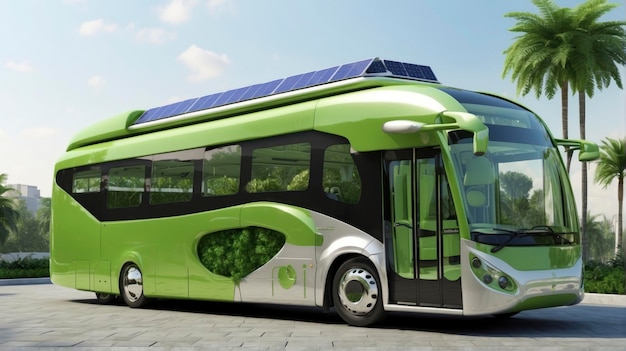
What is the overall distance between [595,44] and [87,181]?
2337 centimetres

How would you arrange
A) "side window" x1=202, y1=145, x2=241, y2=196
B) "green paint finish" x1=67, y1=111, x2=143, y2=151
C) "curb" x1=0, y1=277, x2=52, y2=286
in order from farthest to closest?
"curb" x1=0, y1=277, x2=52, y2=286
"green paint finish" x1=67, y1=111, x2=143, y2=151
"side window" x1=202, y1=145, x2=241, y2=196

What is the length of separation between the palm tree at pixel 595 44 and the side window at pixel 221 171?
22.5 meters

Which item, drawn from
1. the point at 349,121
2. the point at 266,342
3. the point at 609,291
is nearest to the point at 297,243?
the point at 349,121

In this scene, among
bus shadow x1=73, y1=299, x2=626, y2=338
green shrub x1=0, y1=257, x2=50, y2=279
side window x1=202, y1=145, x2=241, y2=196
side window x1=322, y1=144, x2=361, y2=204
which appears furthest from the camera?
green shrub x1=0, y1=257, x2=50, y2=279

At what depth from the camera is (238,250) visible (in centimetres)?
1494

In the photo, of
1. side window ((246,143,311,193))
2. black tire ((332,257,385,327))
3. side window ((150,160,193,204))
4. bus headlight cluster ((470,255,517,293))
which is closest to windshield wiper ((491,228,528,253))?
bus headlight cluster ((470,255,517,293))

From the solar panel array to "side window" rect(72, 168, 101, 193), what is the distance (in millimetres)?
2696

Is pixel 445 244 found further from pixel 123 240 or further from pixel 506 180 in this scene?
pixel 123 240

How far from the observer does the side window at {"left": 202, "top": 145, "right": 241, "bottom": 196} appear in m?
15.3

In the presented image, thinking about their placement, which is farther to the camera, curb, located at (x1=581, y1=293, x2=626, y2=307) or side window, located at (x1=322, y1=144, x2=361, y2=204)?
curb, located at (x1=581, y1=293, x2=626, y2=307)

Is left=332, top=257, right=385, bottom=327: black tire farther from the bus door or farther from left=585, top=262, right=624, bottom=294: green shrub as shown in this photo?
left=585, top=262, right=624, bottom=294: green shrub

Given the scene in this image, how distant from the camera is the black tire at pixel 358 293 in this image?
492 inches

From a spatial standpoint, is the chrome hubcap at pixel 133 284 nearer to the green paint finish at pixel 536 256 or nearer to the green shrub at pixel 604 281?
the green paint finish at pixel 536 256

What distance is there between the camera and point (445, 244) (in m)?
11.8
